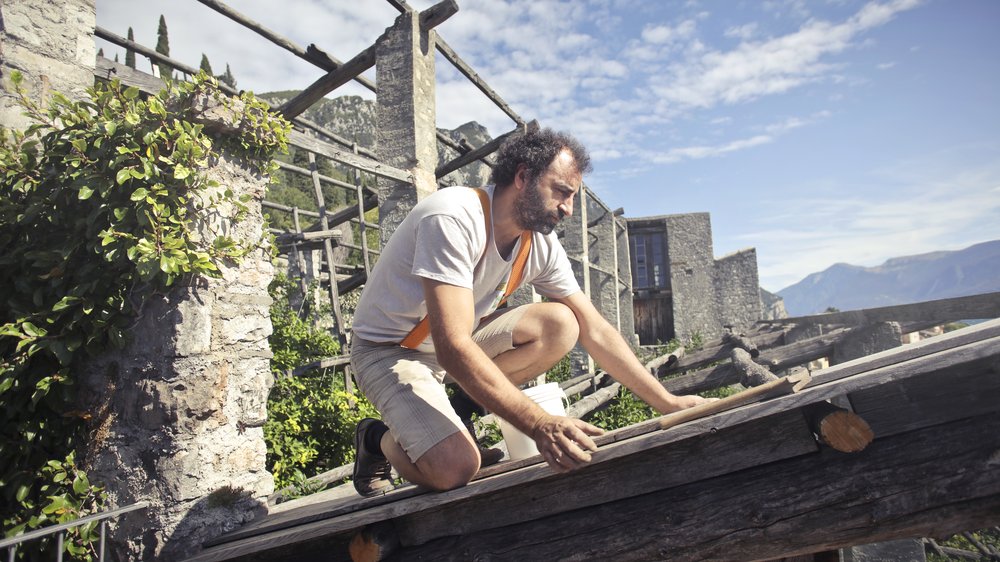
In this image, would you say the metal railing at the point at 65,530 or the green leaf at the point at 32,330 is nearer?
the metal railing at the point at 65,530

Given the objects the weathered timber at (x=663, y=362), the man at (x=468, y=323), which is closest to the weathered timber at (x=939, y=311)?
the weathered timber at (x=663, y=362)

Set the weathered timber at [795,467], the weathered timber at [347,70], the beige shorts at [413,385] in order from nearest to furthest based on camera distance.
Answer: the weathered timber at [795,467] → the beige shorts at [413,385] → the weathered timber at [347,70]

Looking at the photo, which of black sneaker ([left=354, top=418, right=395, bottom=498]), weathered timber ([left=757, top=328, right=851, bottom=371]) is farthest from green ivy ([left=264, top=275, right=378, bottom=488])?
weathered timber ([left=757, top=328, right=851, bottom=371])

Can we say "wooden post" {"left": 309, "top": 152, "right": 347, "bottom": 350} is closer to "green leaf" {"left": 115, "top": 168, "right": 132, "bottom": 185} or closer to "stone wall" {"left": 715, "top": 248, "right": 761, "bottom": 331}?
"green leaf" {"left": 115, "top": 168, "right": 132, "bottom": 185}

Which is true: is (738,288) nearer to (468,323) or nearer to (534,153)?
(534,153)

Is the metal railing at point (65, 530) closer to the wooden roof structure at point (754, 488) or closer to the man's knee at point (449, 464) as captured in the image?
the wooden roof structure at point (754, 488)

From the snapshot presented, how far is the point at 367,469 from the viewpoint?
260 centimetres

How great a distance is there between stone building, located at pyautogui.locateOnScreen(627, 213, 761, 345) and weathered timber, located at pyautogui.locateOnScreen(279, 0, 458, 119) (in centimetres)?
1341

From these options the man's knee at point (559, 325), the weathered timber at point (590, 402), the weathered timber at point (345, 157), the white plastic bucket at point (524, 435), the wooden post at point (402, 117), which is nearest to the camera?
the white plastic bucket at point (524, 435)

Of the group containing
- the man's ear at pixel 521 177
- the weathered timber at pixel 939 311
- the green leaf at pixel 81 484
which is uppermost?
the man's ear at pixel 521 177

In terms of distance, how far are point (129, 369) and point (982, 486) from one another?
10.4ft

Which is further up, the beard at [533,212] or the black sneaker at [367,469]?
the beard at [533,212]

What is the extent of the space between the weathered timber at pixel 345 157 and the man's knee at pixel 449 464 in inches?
79.4

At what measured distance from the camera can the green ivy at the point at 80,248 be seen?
2547 mm
